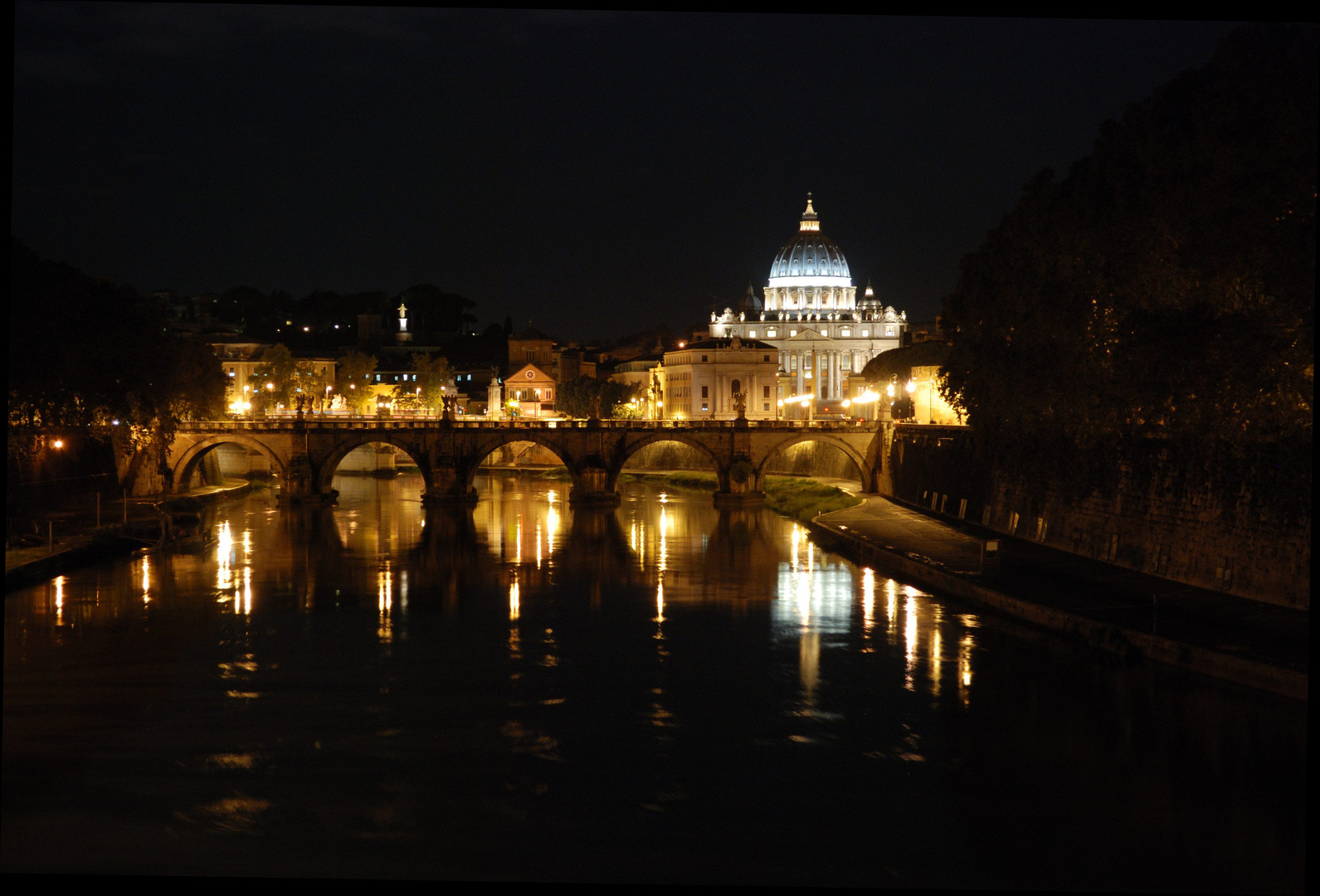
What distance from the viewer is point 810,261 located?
446 feet

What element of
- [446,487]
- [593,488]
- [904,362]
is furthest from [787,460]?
[446,487]

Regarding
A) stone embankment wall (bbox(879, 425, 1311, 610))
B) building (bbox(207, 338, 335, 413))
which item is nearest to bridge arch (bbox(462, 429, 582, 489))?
stone embankment wall (bbox(879, 425, 1311, 610))

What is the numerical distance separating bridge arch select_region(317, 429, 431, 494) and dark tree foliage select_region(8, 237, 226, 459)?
5690mm

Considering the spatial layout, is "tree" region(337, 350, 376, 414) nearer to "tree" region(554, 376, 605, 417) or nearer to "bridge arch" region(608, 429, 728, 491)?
"tree" region(554, 376, 605, 417)

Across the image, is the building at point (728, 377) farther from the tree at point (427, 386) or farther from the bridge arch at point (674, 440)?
the bridge arch at point (674, 440)

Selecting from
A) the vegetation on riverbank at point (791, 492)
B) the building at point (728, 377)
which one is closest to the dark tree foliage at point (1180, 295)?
the vegetation on riverbank at point (791, 492)

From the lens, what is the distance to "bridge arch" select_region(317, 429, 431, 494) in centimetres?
5003

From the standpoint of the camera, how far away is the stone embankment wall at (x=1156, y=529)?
20.3m

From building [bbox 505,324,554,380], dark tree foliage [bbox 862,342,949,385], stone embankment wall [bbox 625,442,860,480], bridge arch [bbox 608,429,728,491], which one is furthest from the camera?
building [bbox 505,324,554,380]

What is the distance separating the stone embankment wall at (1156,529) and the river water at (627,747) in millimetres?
3465

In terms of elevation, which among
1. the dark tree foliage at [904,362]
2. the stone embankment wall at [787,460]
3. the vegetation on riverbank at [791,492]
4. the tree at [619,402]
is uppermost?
the dark tree foliage at [904,362]

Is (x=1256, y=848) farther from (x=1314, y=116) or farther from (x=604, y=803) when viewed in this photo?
(x=1314, y=116)

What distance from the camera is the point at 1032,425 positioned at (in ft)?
90.7

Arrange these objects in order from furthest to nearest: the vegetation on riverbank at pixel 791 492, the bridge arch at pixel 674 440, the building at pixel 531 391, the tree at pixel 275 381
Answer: the building at pixel 531 391 → the tree at pixel 275 381 → the bridge arch at pixel 674 440 → the vegetation on riverbank at pixel 791 492
